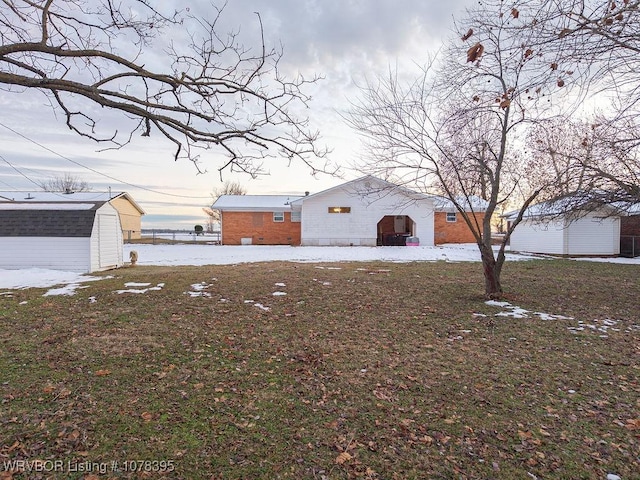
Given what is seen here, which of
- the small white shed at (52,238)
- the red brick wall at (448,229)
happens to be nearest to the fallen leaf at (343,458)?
the small white shed at (52,238)

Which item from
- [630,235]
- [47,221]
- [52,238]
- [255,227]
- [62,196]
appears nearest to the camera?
[52,238]

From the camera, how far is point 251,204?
26953 millimetres

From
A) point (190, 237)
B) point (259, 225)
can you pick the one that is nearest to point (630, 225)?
point (259, 225)

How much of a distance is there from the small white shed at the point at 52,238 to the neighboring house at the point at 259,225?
14.5 metres

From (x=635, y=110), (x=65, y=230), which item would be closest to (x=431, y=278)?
(x=635, y=110)

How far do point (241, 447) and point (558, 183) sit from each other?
7.94 metres

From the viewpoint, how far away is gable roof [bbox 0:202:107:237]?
11758 mm

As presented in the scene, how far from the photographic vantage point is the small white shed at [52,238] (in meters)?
11.7

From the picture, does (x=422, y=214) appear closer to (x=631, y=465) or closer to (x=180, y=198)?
(x=631, y=465)

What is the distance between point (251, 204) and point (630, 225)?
23075 mm

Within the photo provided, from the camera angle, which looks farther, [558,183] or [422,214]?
[422,214]

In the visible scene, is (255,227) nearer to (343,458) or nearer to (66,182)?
(343,458)

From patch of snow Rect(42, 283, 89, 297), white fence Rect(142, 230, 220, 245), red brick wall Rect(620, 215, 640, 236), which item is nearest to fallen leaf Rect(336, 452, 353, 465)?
patch of snow Rect(42, 283, 89, 297)

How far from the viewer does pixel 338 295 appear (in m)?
8.24
